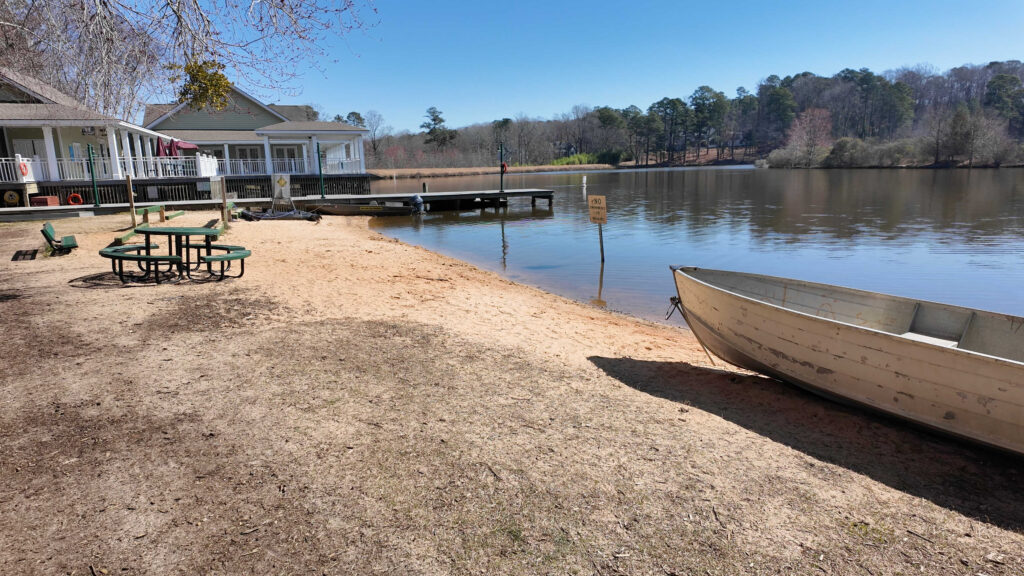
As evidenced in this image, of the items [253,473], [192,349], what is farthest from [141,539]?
[192,349]

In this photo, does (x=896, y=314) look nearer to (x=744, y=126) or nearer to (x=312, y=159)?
(x=312, y=159)

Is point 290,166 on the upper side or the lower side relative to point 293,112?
lower

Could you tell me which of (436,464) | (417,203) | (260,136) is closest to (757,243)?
(417,203)

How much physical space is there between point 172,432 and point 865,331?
521cm

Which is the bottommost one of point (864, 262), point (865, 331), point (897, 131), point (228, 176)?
point (864, 262)

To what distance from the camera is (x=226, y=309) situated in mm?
7027

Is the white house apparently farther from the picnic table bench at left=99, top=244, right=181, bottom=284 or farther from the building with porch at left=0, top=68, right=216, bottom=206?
the picnic table bench at left=99, top=244, right=181, bottom=284

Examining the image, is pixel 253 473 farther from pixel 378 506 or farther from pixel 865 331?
pixel 865 331

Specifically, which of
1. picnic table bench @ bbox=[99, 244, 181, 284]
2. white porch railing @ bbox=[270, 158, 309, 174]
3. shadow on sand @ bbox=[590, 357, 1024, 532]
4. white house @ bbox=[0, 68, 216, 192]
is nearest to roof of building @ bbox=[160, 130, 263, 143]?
white porch railing @ bbox=[270, 158, 309, 174]

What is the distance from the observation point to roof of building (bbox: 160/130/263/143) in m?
31.0

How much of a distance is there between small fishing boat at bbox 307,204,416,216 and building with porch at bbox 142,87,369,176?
12.2ft

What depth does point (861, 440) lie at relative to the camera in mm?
4477

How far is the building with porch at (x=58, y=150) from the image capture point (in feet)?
69.3

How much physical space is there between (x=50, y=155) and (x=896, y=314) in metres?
27.3
